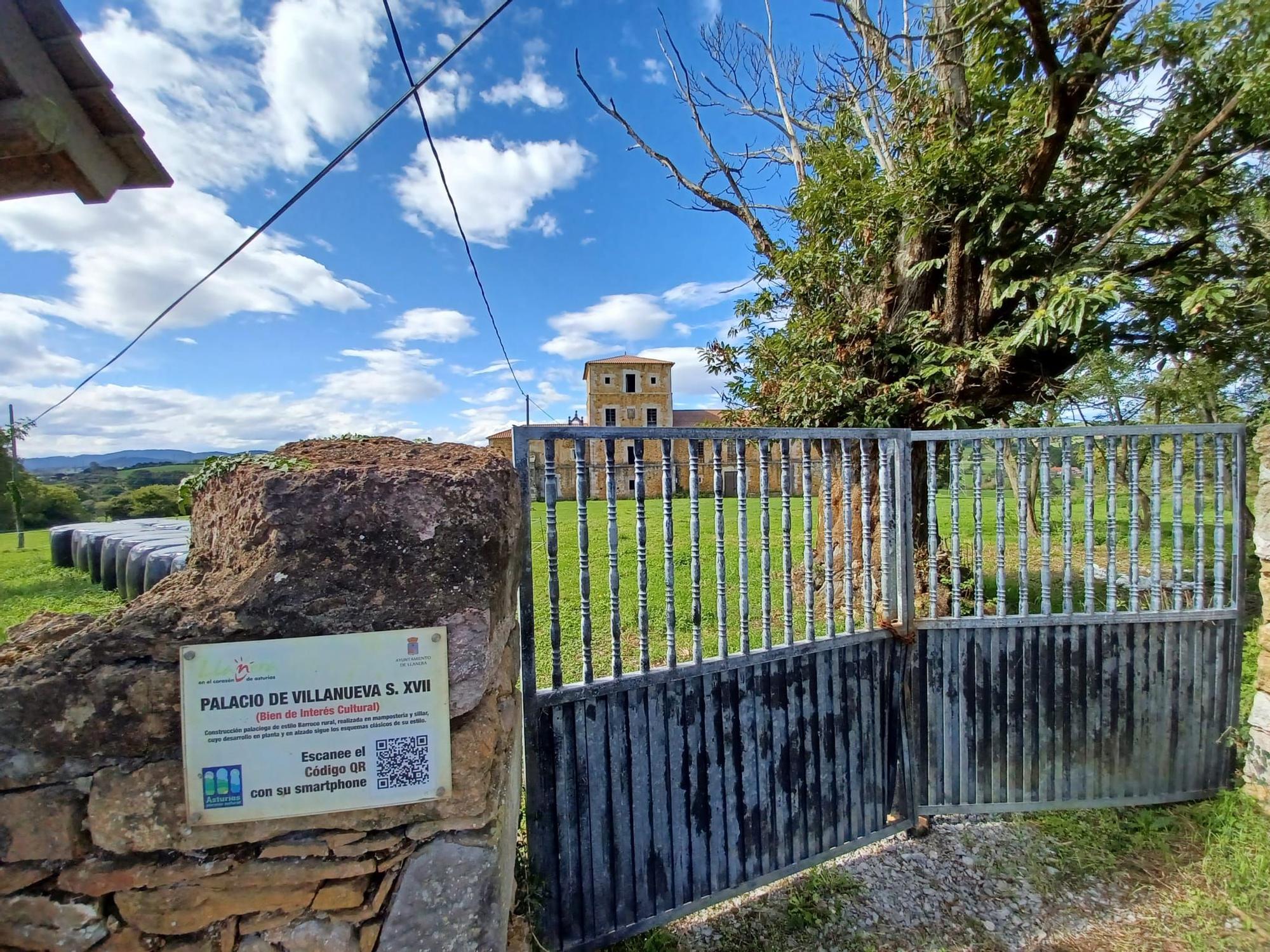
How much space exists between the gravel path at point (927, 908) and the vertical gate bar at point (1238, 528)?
1.73 metres

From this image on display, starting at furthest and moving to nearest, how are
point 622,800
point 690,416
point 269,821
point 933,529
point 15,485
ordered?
point 690,416 < point 15,485 < point 933,529 < point 622,800 < point 269,821

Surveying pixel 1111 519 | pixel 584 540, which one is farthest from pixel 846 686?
pixel 1111 519

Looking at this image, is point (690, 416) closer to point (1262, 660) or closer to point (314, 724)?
point (1262, 660)

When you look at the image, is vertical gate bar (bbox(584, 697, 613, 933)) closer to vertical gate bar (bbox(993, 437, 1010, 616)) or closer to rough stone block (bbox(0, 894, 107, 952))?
rough stone block (bbox(0, 894, 107, 952))

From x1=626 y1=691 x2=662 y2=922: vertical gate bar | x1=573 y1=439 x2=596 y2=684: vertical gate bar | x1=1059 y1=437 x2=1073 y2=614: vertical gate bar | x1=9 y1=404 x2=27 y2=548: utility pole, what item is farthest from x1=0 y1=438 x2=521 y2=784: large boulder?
x1=9 y1=404 x2=27 y2=548: utility pole

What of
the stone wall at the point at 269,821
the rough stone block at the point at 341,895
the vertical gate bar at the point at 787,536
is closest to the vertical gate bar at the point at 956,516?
the vertical gate bar at the point at 787,536

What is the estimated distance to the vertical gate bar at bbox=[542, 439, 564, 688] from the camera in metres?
2.04

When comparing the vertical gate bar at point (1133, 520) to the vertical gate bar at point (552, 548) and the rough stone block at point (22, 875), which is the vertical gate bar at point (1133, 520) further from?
the rough stone block at point (22, 875)

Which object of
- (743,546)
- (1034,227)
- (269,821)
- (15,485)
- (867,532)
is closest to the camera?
(269,821)

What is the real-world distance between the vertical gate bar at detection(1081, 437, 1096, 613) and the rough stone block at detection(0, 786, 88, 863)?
13.7 feet

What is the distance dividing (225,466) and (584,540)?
1218 mm

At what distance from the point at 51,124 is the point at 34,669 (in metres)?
1.40

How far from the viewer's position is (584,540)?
6.89 feet

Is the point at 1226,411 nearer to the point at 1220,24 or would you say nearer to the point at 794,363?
the point at 1220,24
